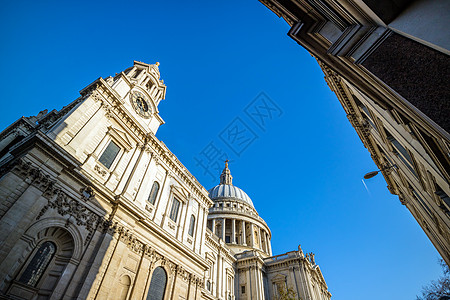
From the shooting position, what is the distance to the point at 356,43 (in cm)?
490

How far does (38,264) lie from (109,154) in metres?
8.22

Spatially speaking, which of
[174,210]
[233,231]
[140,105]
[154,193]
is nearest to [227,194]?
[233,231]

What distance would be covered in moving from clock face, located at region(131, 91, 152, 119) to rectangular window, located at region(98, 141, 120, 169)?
4833mm

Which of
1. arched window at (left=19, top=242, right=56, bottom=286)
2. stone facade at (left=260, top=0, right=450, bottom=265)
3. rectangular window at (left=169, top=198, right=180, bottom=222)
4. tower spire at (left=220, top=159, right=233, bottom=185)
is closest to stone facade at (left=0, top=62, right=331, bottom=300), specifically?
arched window at (left=19, top=242, right=56, bottom=286)

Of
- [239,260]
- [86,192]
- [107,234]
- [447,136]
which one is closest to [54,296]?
[107,234]

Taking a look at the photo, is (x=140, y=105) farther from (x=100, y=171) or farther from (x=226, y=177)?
(x=226, y=177)

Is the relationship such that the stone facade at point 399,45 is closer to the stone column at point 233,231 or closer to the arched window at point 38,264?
the arched window at point 38,264

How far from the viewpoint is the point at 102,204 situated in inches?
629

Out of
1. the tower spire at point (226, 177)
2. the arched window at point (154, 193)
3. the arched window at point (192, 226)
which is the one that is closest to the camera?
the arched window at point (154, 193)

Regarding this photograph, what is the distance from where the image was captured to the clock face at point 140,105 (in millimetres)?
22266

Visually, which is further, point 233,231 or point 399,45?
point 233,231

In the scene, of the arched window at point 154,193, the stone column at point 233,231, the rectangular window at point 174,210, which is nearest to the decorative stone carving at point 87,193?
the arched window at point 154,193

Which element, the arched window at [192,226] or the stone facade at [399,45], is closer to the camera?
the stone facade at [399,45]

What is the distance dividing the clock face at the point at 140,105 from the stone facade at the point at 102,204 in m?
0.12
